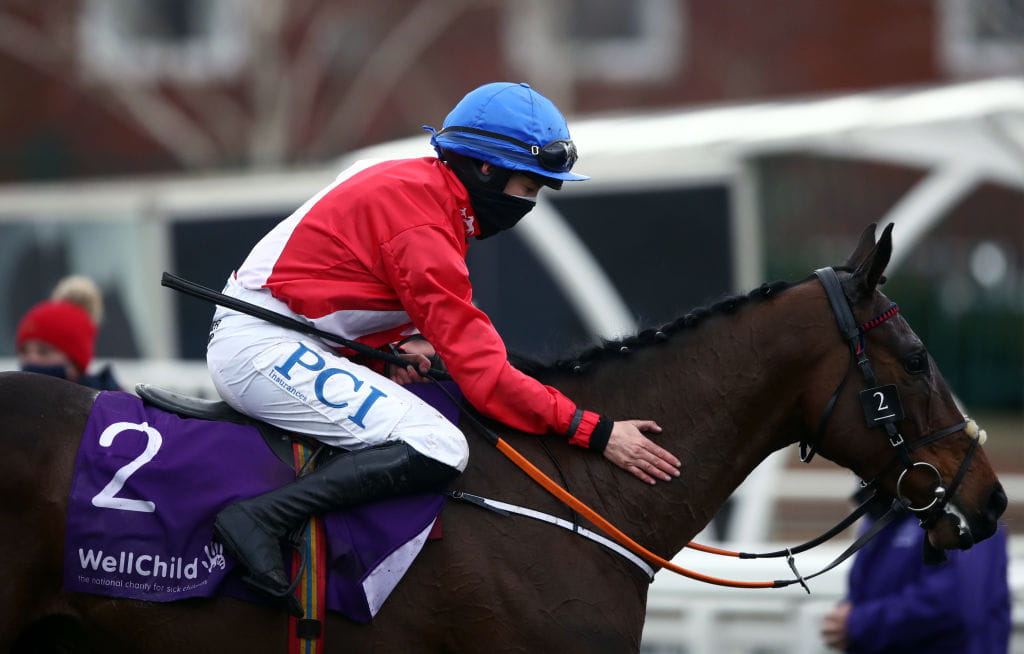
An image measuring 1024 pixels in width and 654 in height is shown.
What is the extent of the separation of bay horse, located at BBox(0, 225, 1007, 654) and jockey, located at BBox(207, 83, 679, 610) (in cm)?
13

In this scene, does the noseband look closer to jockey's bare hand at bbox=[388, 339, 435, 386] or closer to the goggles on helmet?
the goggles on helmet

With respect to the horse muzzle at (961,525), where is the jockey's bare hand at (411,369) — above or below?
above

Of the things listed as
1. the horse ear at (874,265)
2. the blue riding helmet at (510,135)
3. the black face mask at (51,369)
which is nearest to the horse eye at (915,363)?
the horse ear at (874,265)

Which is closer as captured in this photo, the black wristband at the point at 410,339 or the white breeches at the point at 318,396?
the white breeches at the point at 318,396

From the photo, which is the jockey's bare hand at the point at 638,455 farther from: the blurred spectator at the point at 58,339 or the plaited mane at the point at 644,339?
the blurred spectator at the point at 58,339

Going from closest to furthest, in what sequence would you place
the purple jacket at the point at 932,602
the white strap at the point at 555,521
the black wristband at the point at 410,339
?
the white strap at the point at 555,521 → the black wristband at the point at 410,339 → the purple jacket at the point at 932,602

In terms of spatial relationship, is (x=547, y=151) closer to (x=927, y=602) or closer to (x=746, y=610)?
(x=927, y=602)

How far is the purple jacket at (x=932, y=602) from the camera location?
16.0 feet

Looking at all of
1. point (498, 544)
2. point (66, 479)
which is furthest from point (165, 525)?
point (498, 544)

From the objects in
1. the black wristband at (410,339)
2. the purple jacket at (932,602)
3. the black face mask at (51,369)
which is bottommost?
the purple jacket at (932,602)

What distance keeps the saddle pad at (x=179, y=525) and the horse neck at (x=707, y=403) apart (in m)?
0.68

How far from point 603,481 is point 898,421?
88 centimetres

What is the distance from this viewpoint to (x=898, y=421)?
13.4 ft

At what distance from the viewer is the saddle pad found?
377 cm
